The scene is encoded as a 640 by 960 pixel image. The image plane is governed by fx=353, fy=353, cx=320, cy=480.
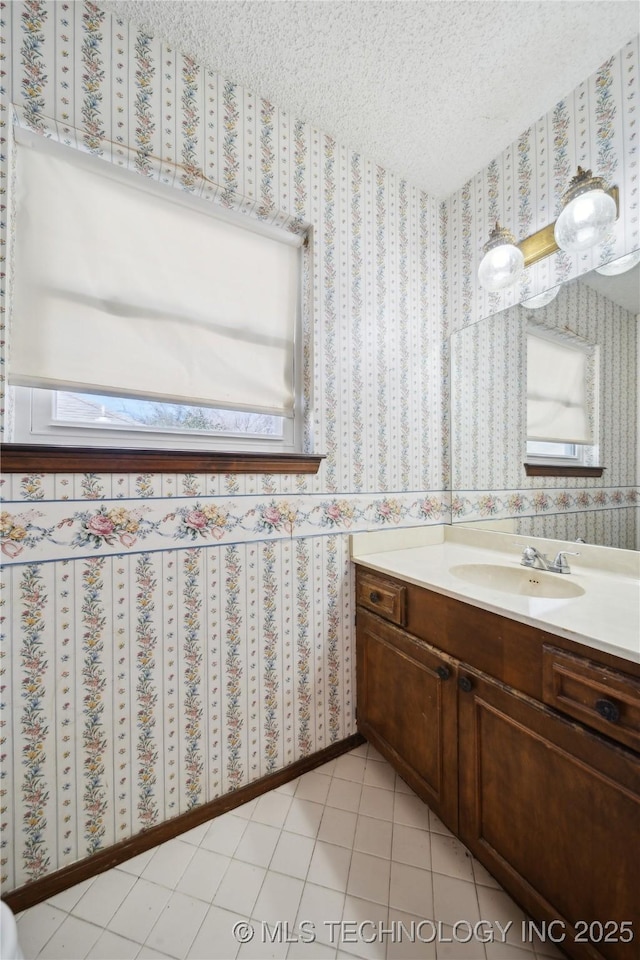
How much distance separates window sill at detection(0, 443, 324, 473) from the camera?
0.92 metres

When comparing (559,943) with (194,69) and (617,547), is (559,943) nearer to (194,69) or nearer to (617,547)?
(617,547)

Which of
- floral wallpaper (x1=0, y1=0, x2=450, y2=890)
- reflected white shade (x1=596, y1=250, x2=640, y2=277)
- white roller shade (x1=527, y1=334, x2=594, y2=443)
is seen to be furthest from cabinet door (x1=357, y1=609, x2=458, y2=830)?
reflected white shade (x1=596, y1=250, x2=640, y2=277)

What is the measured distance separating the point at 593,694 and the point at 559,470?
851mm

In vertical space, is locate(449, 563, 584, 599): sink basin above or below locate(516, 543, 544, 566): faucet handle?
below

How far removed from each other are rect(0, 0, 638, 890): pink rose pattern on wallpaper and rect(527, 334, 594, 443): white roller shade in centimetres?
23

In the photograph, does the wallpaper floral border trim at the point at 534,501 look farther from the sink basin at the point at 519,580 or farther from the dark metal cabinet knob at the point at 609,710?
the dark metal cabinet knob at the point at 609,710

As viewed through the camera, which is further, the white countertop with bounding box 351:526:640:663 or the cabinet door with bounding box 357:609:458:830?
the cabinet door with bounding box 357:609:458:830

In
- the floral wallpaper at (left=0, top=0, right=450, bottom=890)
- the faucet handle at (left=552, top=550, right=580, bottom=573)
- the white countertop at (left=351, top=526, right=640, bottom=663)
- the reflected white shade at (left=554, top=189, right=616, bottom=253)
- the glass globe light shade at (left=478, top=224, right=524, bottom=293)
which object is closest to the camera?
the white countertop at (left=351, top=526, right=640, bottom=663)

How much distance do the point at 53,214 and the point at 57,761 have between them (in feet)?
5.05

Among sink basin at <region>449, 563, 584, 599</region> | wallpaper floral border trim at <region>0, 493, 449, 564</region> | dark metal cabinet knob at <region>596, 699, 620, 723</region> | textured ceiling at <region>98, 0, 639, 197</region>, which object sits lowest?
dark metal cabinet knob at <region>596, 699, 620, 723</region>

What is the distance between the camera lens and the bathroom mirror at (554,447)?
1095 millimetres

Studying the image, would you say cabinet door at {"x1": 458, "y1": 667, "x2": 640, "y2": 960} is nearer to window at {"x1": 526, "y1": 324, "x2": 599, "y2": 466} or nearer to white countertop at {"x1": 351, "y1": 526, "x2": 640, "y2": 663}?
white countertop at {"x1": 351, "y1": 526, "x2": 640, "y2": 663}

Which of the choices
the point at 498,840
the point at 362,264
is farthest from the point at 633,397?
the point at 498,840

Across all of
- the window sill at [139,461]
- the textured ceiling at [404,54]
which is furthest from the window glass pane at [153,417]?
the textured ceiling at [404,54]
